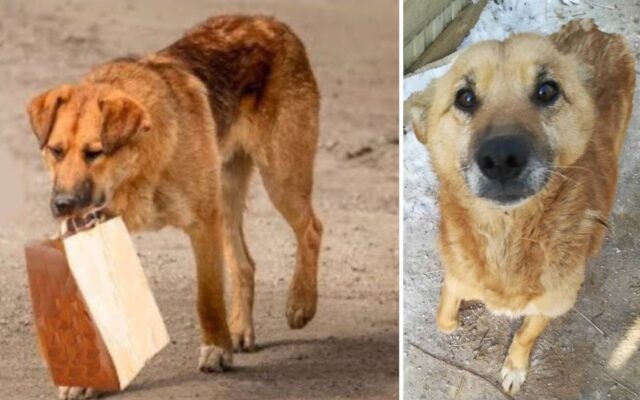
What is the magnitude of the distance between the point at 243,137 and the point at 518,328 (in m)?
1.47

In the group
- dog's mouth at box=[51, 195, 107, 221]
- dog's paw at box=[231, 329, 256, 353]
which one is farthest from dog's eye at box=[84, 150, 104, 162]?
dog's paw at box=[231, 329, 256, 353]

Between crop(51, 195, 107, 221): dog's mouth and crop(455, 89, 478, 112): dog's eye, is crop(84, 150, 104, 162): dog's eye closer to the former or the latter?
crop(51, 195, 107, 221): dog's mouth

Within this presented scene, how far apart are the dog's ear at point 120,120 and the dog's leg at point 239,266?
66 centimetres

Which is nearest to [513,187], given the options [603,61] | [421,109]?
[421,109]

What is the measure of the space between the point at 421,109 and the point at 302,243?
124 cm

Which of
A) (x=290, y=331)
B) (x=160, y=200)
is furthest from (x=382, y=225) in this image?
(x=160, y=200)

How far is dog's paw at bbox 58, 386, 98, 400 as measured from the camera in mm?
6270

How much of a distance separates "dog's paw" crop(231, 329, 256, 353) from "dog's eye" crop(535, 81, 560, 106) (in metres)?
1.86

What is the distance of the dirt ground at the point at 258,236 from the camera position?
21.7 ft

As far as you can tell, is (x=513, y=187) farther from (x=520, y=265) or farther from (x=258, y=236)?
(x=258, y=236)

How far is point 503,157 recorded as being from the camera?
18.3 feet

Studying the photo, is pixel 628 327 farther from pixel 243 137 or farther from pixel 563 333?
pixel 243 137

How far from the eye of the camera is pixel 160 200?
6184mm

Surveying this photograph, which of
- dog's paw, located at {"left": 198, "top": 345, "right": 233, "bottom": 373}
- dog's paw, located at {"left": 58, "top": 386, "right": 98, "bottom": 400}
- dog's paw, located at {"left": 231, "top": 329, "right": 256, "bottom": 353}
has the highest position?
dog's paw, located at {"left": 58, "top": 386, "right": 98, "bottom": 400}
